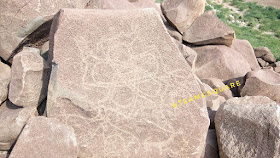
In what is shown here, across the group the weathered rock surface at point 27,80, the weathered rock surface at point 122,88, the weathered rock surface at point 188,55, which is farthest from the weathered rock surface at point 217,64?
the weathered rock surface at point 27,80

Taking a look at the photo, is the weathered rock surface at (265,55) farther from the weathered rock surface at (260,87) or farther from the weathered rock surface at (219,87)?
the weathered rock surface at (219,87)

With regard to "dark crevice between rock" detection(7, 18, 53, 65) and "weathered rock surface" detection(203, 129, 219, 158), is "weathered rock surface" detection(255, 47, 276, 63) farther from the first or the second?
"dark crevice between rock" detection(7, 18, 53, 65)

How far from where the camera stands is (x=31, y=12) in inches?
73.4

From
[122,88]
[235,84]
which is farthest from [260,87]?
[122,88]

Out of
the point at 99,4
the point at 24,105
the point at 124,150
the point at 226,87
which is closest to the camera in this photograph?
the point at 124,150

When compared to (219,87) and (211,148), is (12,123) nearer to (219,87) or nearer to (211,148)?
(211,148)

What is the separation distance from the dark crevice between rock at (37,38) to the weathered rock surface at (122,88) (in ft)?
1.04

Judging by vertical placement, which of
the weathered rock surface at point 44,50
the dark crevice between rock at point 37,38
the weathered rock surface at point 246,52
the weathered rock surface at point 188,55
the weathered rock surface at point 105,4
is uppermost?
the weathered rock surface at point 105,4

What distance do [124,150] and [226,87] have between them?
1.57 metres

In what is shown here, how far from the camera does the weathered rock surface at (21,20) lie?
1.84m

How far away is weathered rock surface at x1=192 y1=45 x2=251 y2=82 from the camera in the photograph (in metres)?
2.95

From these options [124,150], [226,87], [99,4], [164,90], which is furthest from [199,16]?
[124,150]

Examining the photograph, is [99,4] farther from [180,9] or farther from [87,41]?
[180,9]

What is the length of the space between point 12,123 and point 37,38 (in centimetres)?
78
